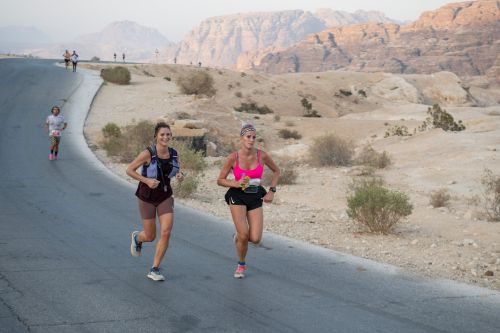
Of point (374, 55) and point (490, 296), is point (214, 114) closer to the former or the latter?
point (490, 296)

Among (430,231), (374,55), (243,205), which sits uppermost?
(374,55)

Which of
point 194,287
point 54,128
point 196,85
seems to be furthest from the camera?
point 196,85

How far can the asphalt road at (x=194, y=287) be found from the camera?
19.3 feet

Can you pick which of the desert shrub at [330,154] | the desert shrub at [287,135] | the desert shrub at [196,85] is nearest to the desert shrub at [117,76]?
the desert shrub at [196,85]

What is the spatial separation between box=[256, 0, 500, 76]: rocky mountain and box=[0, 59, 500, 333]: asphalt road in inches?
4928

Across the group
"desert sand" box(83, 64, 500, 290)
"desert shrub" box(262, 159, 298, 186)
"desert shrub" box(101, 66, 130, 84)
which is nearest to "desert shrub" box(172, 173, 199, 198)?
"desert sand" box(83, 64, 500, 290)

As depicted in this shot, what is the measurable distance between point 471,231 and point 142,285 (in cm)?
677

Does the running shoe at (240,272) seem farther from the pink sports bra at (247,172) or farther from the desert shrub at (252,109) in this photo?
the desert shrub at (252,109)

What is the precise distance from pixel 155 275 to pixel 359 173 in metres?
12.8

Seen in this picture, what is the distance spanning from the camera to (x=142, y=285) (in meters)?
7.01

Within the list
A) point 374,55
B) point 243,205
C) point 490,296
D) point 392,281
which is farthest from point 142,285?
point 374,55

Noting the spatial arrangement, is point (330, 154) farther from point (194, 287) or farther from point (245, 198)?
point (194, 287)

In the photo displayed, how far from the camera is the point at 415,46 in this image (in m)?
147

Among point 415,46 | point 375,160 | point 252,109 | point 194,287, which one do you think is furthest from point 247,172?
point 415,46
